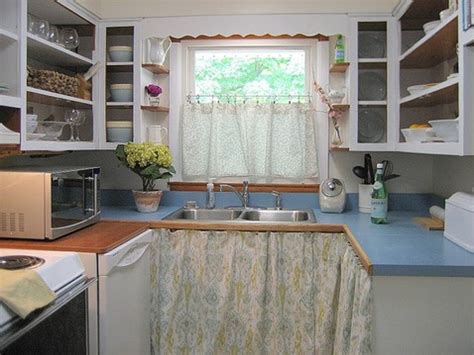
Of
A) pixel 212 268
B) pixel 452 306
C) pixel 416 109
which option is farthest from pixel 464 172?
pixel 212 268

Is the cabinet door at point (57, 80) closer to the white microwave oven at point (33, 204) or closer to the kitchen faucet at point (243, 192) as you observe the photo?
the white microwave oven at point (33, 204)

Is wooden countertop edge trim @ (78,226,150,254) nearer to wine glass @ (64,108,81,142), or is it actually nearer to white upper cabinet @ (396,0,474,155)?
wine glass @ (64,108,81,142)

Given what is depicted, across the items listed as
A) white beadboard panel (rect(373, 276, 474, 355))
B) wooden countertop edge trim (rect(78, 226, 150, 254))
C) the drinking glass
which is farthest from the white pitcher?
white beadboard panel (rect(373, 276, 474, 355))

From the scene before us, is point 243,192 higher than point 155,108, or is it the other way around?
point 155,108

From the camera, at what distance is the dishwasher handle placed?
6.31 ft

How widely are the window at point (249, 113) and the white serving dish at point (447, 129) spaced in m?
1.07

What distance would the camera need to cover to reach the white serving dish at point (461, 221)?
5.33 feet

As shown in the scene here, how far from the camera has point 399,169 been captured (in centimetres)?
280

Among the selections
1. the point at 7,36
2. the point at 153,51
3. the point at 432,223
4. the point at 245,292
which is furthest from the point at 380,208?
the point at 7,36

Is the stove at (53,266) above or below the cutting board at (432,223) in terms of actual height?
below

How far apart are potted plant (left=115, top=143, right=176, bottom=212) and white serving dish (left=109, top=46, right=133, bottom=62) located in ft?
1.73

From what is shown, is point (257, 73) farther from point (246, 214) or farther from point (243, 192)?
point (246, 214)

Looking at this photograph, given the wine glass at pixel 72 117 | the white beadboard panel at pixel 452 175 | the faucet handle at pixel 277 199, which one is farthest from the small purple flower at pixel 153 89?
the white beadboard panel at pixel 452 175

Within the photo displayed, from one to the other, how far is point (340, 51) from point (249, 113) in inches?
25.9
